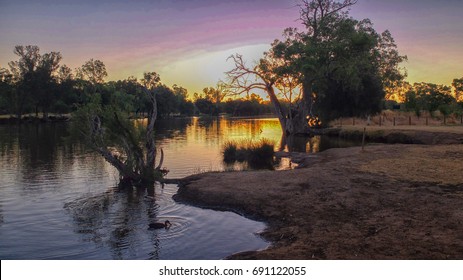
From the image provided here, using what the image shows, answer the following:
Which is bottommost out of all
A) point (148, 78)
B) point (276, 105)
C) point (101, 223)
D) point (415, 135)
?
point (101, 223)

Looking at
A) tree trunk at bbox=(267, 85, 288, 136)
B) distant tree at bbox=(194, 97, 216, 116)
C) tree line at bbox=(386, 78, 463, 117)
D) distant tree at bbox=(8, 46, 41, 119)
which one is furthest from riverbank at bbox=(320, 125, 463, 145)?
distant tree at bbox=(194, 97, 216, 116)

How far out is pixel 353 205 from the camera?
45.5ft

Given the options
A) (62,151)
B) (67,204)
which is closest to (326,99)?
(62,151)

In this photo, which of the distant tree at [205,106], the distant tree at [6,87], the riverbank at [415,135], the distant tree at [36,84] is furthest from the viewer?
the distant tree at [205,106]

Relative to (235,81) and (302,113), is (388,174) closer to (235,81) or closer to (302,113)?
(235,81)

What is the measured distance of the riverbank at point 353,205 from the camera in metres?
9.87

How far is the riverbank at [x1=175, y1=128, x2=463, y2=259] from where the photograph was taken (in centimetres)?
987

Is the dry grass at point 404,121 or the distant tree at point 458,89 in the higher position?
the distant tree at point 458,89

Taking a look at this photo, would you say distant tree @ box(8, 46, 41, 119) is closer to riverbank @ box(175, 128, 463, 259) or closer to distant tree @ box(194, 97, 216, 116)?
riverbank @ box(175, 128, 463, 259)

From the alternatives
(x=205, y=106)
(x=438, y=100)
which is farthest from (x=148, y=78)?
(x=205, y=106)

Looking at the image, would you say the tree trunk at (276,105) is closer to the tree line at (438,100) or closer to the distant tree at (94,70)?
the tree line at (438,100)

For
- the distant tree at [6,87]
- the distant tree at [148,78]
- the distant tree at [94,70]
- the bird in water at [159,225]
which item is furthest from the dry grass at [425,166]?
the distant tree at [6,87]

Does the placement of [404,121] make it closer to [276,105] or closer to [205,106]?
[276,105]

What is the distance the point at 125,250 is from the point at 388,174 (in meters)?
12.3
